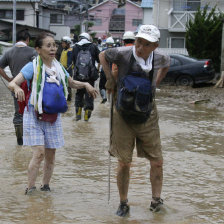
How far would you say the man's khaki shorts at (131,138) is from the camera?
4.86 metres

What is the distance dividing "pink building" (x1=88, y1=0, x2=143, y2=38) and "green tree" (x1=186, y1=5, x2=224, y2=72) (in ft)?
195

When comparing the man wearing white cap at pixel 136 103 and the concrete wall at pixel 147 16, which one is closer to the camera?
the man wearing white cap at pixel 136 103

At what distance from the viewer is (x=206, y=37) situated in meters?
25.0

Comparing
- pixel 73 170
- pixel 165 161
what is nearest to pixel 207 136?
pixel 165 161

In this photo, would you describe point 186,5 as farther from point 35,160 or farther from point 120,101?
point 120,101

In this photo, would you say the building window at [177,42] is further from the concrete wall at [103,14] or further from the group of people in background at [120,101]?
the concrete wall at [103,14]

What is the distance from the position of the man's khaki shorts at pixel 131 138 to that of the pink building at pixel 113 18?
263 feet

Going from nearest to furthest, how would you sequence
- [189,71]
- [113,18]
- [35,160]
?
[35,160]
[189,71]
[113,18]

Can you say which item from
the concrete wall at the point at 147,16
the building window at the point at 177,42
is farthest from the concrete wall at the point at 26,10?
the building window at the point at 177,42

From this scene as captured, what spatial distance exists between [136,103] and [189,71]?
1708 centimetres

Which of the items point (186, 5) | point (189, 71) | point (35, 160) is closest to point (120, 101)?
point (35, 160)

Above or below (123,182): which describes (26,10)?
above

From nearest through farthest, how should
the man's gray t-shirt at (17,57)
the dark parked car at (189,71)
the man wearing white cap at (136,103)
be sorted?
the man wearing white cap at (136,103), the man's gray t-shirt at (17,57), the dark parked car at (189,71)

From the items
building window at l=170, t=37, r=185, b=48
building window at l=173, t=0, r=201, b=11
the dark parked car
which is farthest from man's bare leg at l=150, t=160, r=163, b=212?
building window at l=170, t=37, r=185, b=48
